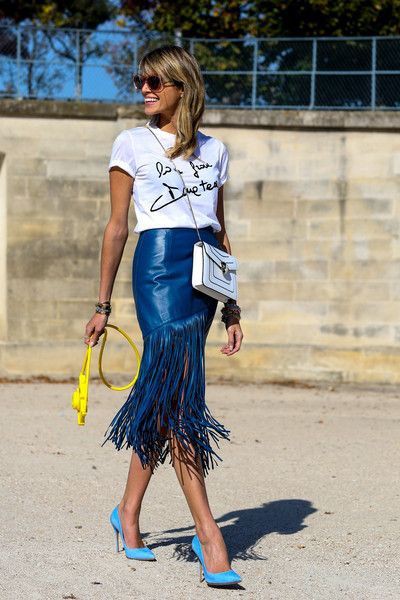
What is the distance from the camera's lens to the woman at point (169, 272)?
455cm

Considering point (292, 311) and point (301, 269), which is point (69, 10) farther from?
point (292, 311)

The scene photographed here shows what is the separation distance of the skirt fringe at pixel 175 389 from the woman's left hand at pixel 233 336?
0.49 ft

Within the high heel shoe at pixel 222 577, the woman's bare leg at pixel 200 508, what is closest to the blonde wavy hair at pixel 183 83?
the woman's bare leg at pixel 200 508

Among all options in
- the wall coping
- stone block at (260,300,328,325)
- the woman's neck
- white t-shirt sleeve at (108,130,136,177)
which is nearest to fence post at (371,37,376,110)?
the wall coping

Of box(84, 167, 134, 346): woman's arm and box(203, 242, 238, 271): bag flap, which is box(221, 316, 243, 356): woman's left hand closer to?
box(203, 242, 238, 271): bag flap

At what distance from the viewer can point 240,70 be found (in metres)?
→ 14.4

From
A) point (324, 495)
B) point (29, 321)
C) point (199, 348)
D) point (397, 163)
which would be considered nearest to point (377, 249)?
point (397, 163)

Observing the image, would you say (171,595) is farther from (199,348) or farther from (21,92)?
(21,92)

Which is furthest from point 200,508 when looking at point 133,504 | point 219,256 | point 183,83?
point 183,83

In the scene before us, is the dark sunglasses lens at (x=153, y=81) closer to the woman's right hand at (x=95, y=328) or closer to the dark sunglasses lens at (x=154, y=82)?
the dark sunglasses lens at (x=154, y=82)

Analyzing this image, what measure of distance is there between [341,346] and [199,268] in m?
8.98

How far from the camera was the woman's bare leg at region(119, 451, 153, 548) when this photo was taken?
15.7 ft

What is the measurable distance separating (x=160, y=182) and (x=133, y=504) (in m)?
1.35

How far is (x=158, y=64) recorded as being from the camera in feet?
15.0
